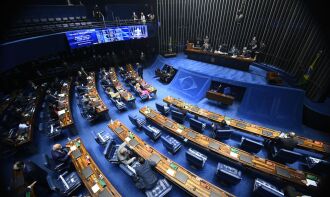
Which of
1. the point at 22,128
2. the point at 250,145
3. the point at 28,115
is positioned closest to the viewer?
the point at 250,145

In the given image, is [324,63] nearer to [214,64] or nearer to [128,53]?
[214,64]

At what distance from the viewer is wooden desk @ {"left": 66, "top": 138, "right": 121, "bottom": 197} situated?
5093 mm

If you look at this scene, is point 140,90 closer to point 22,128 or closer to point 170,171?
point 22,128

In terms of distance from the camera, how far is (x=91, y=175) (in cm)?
559

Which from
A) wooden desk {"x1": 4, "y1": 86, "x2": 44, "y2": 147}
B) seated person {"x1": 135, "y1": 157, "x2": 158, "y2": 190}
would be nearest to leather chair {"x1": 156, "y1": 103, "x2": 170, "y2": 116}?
seated person {"x1": 135, "y1": 157, "x2": 158, "y2": 190}

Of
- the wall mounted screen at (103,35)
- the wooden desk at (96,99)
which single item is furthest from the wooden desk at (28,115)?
the wall mounted screen at (103,35)

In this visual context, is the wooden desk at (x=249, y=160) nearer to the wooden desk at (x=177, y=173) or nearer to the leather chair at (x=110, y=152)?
the wooden desk at (x=177, y=173)

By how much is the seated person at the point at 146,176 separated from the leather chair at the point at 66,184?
232cm

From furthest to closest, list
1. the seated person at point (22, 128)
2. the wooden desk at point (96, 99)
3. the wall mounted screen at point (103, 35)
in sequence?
the wall mounted screen at point (103, 35) → the wooden desk at point (96, 99) → the seated person at point (22, 128)

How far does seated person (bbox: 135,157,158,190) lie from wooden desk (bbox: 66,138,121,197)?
831mm

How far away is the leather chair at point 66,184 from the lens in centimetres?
553

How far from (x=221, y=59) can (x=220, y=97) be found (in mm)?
4548

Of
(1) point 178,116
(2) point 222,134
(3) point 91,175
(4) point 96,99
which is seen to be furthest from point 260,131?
(4) point 96,99

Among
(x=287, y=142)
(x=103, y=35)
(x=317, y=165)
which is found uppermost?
(x=103, y=35)
